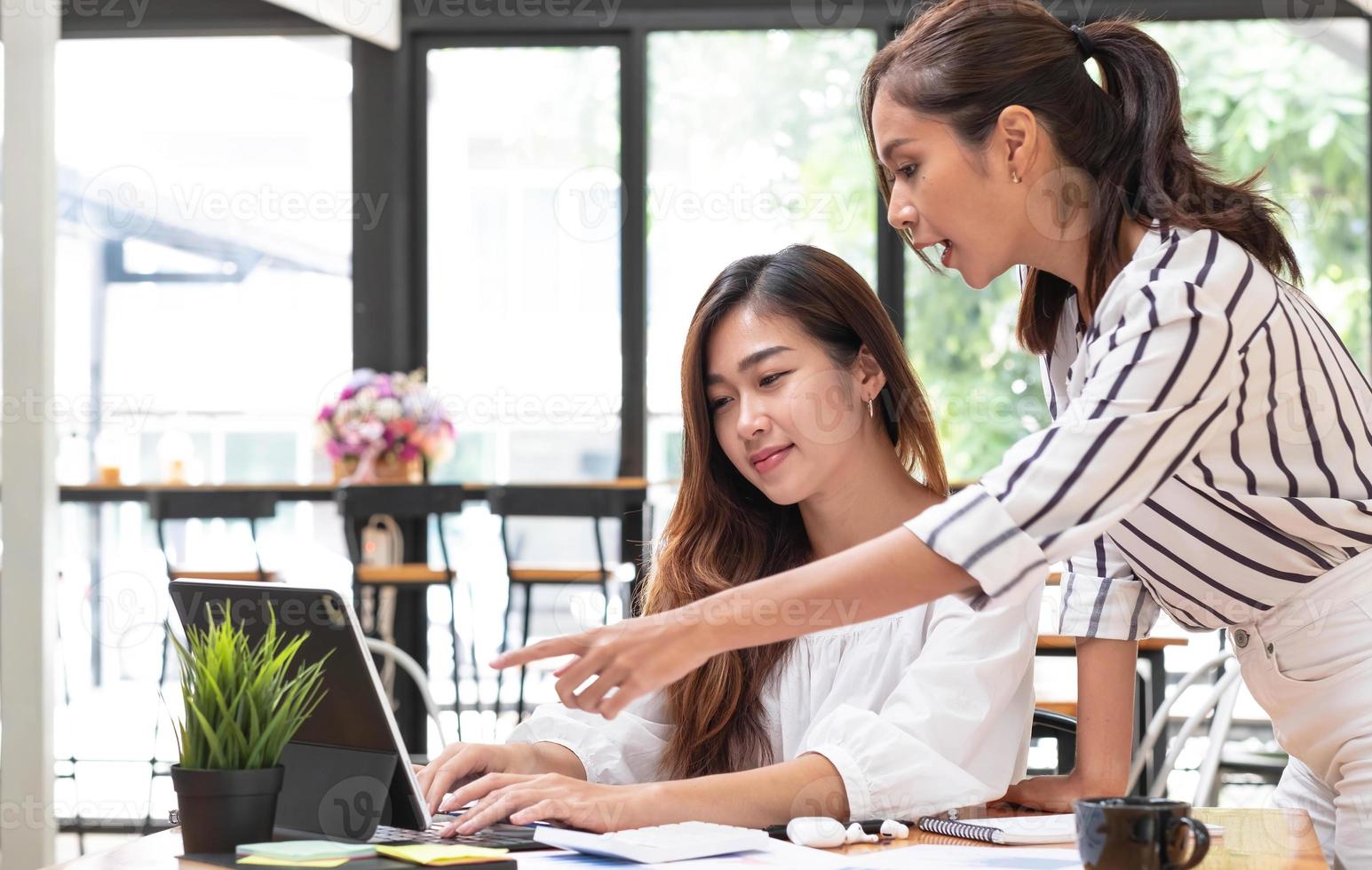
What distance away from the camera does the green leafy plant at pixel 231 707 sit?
103 centimetres

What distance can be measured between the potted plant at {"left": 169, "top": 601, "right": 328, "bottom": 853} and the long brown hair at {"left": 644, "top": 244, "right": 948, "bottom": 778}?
577 mm

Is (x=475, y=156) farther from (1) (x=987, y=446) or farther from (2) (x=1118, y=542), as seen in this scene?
(2) (x=1118, y=542)

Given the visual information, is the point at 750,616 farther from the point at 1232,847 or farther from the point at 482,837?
the point at 1232,847

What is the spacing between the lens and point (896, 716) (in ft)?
4.33

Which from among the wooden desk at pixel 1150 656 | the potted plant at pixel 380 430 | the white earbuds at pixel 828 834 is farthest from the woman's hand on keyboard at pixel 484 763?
the potted plant at pixel 380 430

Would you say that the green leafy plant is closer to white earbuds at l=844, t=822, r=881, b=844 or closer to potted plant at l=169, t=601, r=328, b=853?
potted plant at l=169, t=601, r=328, b=853

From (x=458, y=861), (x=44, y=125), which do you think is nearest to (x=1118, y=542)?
(x=458, y=861)

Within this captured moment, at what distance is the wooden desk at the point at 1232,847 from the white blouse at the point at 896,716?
8 cm

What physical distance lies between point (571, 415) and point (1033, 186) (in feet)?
14.8

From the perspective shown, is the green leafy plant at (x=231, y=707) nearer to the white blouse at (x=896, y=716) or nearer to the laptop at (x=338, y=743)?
the laptop at (x=338, y=743)

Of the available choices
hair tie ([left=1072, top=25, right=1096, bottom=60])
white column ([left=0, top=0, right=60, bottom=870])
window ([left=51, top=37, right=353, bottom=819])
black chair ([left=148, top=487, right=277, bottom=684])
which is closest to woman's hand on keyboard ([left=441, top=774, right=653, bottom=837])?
hair tie ([left=1072, top=25, right=1096, bottom=60])

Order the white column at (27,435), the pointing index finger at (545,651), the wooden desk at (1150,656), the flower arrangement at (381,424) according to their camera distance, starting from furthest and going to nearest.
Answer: the flower arrangement at (381,424)
the white column at (27,435)
the wooden desk at (1150,656)
the pointing index finger at (545,651)

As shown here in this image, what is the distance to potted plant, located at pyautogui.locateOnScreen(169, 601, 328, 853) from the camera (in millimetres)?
1030

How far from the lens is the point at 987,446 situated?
561 centimetres
